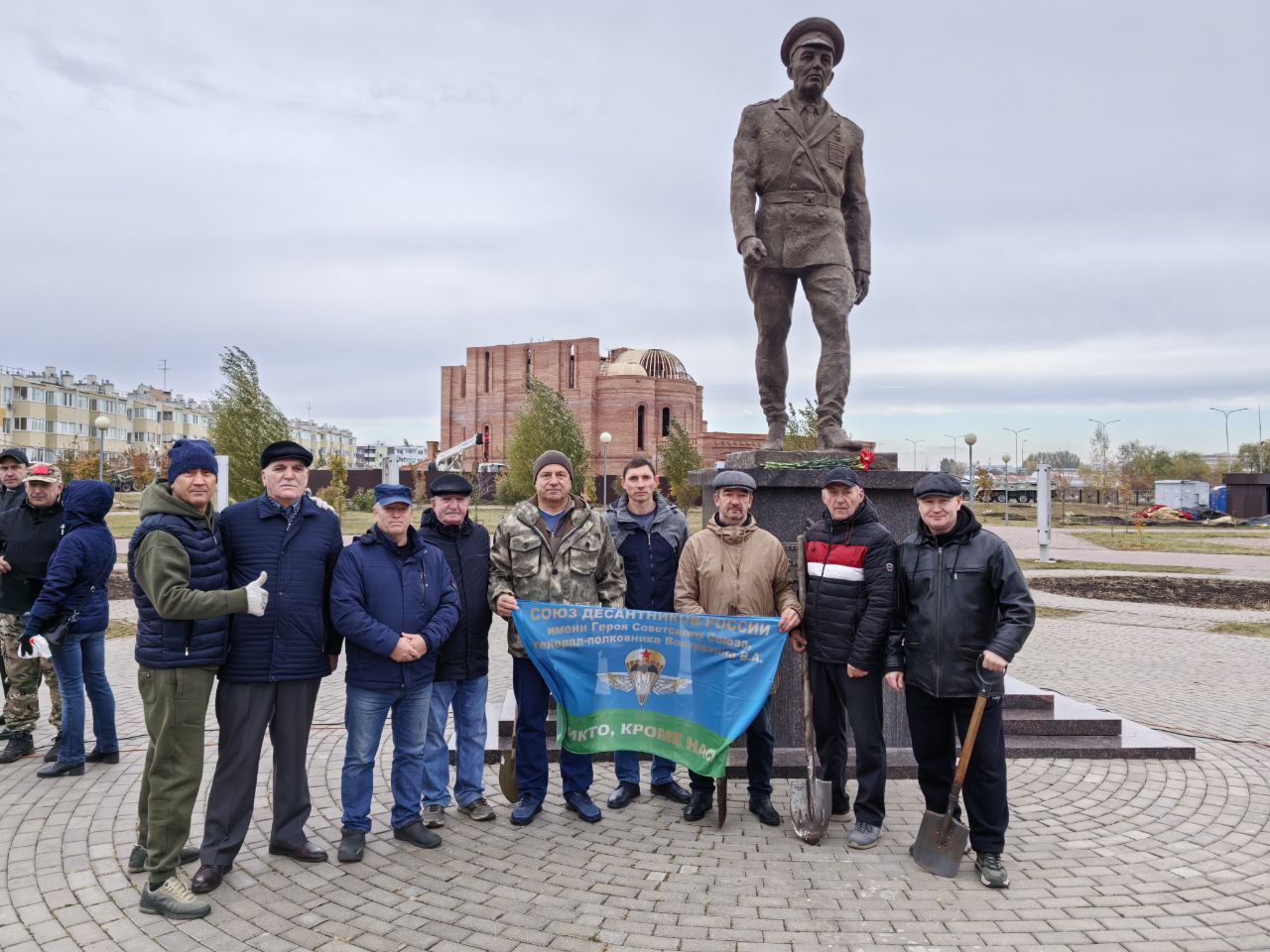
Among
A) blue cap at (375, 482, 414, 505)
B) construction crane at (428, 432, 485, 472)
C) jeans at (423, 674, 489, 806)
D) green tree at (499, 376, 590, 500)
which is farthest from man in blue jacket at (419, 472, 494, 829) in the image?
construction crane at (428, 432, 485, 472)

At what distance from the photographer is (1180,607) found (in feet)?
44.9

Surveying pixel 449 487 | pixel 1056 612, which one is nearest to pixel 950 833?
pixel 449 487

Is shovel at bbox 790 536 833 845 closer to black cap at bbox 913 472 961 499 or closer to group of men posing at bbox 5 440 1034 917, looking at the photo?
group of men posing at bbox 5 440 1034 917

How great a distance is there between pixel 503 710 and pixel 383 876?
235cm

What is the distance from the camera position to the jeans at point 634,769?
5102 mm

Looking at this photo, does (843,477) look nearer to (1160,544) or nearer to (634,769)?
(634,769)

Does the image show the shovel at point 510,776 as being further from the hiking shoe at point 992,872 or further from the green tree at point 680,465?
the green tree at point 680,465

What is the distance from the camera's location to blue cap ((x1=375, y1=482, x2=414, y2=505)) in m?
4.37

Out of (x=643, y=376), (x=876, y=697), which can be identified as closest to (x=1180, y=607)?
(x=876, y=697)

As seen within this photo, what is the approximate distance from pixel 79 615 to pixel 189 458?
2490 mm

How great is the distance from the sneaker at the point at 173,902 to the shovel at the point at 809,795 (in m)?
2.96

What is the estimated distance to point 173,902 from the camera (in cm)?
363

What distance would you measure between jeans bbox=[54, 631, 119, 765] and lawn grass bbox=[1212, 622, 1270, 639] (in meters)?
13.1

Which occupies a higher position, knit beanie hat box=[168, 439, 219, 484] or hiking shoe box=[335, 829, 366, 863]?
knit beanie hat box=[168, 439, 219, 484]
